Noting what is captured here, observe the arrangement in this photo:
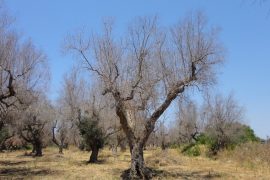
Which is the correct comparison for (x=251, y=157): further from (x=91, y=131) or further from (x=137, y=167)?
(x=137, y=167)

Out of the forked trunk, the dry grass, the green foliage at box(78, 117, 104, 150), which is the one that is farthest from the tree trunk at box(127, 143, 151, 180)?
the green foliage at box(78, 117, 104, 150)

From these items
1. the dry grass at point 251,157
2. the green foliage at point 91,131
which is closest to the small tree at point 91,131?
the green foliage at point 91,131

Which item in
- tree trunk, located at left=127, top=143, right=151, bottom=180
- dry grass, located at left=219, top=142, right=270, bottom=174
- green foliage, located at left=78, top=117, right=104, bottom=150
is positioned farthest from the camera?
green foliage, located at left=78, top=117, right=104, bottom=150

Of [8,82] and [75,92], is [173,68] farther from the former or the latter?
[75,92]

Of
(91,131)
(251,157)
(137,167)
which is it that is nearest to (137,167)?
(137,167)

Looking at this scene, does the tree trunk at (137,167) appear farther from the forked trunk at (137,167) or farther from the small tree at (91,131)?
the small tree at (91,131)

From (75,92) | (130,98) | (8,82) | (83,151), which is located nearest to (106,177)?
(130,98)

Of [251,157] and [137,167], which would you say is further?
[251,157]

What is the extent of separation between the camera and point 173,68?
889 inches

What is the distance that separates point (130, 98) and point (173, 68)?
9.44 ft

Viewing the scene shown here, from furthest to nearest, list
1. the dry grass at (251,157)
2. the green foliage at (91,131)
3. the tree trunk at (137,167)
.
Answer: the green foliage at (91,131), the dry grass at (251,157), the tree trunk at (137,167)

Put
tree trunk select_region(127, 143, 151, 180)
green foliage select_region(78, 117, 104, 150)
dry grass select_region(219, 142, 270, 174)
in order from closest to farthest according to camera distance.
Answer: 1. tree trunk select_region(127, 143, 151, 180)
2. dry grass select_region(219, 142, 270, 174)
3. green foliage select_region(78, 117, 104, 150)

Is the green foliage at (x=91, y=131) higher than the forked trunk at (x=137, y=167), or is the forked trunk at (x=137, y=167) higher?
the green foliage at (x=91, y=131)

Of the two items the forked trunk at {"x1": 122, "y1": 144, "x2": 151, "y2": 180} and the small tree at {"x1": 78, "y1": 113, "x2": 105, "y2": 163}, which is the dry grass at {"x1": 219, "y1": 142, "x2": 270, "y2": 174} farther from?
the small tree at {"x1": 78, "y1": 113, "x2": 105, "y2": 163}
